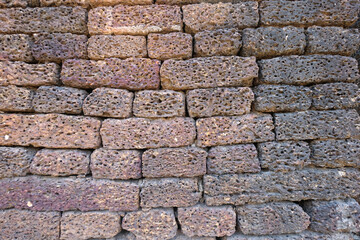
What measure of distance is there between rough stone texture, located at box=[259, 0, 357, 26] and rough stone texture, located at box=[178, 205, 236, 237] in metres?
2.20

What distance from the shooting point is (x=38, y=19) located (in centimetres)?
197

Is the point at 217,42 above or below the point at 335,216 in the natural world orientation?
above

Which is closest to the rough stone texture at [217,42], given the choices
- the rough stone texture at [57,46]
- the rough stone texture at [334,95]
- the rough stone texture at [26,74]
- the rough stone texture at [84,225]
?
the rough stone texture at [334,95]

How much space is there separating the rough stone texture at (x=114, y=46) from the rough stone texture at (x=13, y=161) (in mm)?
1322

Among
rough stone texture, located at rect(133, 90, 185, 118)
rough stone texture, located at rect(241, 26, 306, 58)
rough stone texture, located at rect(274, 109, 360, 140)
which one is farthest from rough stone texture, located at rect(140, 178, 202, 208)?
rough stone texture, located at rect(241, 26, 306, 58)

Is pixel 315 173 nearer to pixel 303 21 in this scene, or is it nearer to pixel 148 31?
pixel 303 21

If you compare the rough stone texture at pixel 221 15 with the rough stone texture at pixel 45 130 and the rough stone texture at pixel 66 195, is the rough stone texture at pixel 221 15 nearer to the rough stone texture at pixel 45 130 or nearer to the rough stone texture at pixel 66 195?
the rough stone texture at pixel 45 130

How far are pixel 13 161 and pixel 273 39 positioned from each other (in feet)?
10.5

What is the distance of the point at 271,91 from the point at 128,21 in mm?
1798

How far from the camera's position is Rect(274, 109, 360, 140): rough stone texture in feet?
6.42

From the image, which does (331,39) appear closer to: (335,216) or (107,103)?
(335,216)

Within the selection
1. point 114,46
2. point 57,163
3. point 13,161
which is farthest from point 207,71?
point 13,161

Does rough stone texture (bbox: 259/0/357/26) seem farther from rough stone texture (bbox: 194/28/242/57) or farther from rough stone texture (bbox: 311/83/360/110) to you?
rough stone texture (bbox: 311/83/360/110)

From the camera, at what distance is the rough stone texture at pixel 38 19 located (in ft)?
6.46
